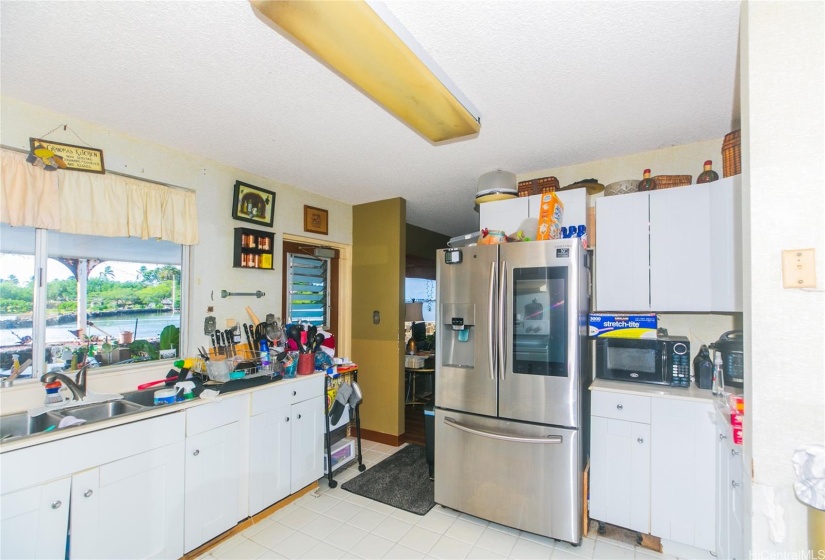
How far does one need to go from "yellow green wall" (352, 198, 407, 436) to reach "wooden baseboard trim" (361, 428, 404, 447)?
0.04m

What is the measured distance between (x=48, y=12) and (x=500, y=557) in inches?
131

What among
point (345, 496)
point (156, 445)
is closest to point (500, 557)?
point (345, 496)

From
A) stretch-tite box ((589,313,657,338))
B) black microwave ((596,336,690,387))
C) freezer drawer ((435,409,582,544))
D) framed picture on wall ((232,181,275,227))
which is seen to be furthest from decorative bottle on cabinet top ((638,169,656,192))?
framed picture on wall ((232,181,275,227))

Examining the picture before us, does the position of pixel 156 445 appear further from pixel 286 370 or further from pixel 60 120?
pixel 60 120

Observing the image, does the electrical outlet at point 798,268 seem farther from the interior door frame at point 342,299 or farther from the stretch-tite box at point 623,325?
the interior door frame at point 342,299

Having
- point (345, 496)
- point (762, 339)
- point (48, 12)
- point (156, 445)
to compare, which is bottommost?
point (345, 496)

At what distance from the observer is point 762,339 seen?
117cm

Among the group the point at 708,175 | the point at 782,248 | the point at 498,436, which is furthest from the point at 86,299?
the point at 708,175

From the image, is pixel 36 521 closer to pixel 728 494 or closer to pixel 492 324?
pixel 492 324

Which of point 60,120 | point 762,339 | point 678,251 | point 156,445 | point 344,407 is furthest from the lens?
point 344,407

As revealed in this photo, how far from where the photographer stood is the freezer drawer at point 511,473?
2242mm

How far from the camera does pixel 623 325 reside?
2590mm

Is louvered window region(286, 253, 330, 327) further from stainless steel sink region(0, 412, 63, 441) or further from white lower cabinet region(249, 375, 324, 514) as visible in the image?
stainless steel sink region(0, 412, 63, 441)

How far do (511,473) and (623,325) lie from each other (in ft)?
4.13
